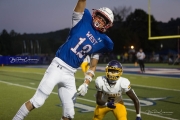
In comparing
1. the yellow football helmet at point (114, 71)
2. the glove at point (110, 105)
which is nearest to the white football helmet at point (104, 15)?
the yellow football helmet at point (114, 71)

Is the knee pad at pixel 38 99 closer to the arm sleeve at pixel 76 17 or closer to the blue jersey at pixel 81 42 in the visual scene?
the blue jersey at pixel 81 42

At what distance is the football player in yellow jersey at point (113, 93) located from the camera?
4922 millimetres

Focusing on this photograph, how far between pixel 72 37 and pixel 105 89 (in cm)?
111

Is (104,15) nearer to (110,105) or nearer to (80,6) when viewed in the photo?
(80,6)

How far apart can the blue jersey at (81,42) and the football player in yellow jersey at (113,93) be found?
0.57m

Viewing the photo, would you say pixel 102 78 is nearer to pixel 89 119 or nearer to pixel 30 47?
pixel 89 119

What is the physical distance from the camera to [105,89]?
16.6ft

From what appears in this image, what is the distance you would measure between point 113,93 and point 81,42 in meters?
1.12

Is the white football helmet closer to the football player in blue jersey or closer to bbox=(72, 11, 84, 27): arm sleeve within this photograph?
the football player in blue jersey

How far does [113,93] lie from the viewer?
5.07m

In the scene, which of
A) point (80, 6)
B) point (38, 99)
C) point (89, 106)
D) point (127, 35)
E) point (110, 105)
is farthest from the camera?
point (127, 35)

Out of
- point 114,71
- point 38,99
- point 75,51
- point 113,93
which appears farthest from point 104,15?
point 38,99

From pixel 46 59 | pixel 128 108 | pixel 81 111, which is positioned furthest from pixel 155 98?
pixel 46 59

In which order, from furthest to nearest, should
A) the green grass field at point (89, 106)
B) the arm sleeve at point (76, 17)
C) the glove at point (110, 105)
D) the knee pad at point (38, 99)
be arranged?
the green grass field at point (89, 106)
the glove at point (110, 105)
the arm sleeve at point (76, 17)
the knee pad at point (38, 99)
